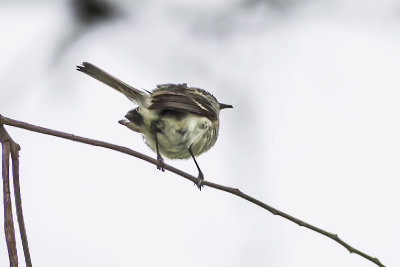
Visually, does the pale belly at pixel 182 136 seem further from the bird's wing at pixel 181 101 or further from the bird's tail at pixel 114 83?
the bird's tail at pixel 114 83

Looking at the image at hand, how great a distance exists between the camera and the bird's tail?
468 centimetres

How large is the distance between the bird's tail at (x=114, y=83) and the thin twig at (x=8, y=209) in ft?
6.48

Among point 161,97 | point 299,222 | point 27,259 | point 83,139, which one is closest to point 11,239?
point 27,259

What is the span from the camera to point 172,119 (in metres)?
5.46

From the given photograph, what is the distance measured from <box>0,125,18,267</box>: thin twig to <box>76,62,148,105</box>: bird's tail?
6.48 feet

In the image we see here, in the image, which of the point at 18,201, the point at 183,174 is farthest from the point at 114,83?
the point at 18,201

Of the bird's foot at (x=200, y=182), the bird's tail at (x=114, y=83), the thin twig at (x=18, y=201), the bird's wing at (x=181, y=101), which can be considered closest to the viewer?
the thin twig at (x=18, y=201)

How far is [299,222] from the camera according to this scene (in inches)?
125

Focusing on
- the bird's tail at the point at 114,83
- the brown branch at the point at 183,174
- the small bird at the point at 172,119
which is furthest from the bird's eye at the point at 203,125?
the brown branch at the point at 183,174

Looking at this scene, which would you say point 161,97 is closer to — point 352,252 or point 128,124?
point 128,124

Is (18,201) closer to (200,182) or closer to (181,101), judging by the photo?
(200,182)

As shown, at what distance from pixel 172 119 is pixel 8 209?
3107 mm

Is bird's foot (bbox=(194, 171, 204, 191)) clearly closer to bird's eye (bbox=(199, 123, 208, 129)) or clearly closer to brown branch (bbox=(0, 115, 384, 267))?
brown branch (bbox=(0, 115, 384, 267))

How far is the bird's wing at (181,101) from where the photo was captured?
200 inches
